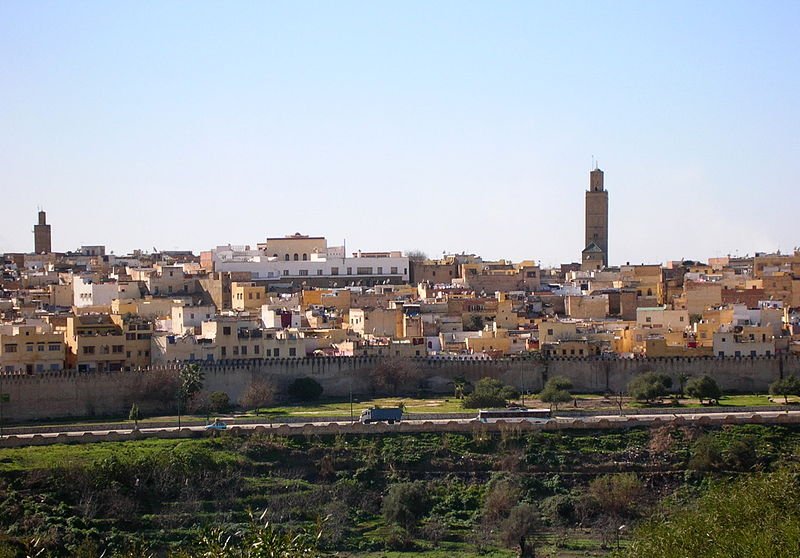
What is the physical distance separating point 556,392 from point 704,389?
159 inches

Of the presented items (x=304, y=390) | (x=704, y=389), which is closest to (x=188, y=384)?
(x=304, y=390)

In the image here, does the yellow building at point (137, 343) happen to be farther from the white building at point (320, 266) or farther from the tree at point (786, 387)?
the white building at point (320, 266)

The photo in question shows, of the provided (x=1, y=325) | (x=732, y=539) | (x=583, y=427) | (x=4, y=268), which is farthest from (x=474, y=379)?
(x=4, y=268)

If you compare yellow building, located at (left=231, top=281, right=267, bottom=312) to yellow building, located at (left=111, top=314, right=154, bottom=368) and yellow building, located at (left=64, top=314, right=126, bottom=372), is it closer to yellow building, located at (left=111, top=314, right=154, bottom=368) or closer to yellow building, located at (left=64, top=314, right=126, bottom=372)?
yellow building, located at (left=111, top=314, right=154, bottom=368)

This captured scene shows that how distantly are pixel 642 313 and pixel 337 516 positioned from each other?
23.7 m

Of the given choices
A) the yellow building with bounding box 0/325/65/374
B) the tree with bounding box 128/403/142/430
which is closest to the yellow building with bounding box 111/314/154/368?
the yellow building with bounding box 0/325/65/374

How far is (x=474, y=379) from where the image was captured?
54.3 meters

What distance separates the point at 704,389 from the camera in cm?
5200

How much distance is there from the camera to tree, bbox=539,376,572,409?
50969 mm

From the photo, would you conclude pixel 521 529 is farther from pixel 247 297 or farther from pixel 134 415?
pixel 247 297

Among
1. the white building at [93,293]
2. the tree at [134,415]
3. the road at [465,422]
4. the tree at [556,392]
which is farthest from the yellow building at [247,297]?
the road at [465,422]

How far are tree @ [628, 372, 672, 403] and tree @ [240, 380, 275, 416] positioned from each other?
9682mm

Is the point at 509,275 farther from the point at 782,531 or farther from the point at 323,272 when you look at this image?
the point at 782,531

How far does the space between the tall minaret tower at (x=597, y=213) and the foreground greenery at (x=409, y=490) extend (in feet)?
154
